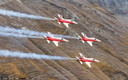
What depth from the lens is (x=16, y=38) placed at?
110750 millimetres

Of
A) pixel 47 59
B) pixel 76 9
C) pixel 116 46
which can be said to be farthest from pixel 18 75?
pixel 76 9

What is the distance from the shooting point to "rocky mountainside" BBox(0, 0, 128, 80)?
9025 cm

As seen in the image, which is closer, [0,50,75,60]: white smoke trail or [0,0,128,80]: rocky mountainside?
[0,50,75,60]: white smoke trail

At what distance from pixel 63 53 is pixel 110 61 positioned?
31319mm

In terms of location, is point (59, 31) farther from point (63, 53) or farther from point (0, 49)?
point (0, 49)

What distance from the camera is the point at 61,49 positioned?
123 meters

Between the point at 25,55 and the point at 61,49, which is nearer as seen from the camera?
the point at 25,55

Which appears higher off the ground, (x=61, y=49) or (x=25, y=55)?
(x=25, y=55)

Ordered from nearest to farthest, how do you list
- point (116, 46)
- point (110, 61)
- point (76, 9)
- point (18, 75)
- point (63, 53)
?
point (18, 75) → point (63, 53) → point (110, 61) → point (116, 46) → point (76, 9)

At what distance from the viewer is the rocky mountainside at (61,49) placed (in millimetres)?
90250

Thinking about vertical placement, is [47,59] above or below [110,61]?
above

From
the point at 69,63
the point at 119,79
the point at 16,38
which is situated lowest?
the point at 119,79

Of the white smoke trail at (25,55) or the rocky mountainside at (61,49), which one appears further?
the rocky mountainside at (61,49)

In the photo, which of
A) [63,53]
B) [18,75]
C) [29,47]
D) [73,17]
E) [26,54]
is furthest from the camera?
[73,17]
